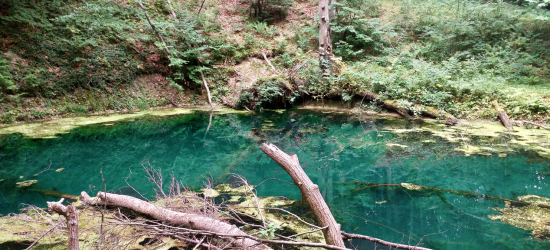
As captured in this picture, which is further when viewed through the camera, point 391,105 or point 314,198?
point 391,105

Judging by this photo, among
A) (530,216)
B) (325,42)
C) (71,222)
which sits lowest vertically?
(530,216)

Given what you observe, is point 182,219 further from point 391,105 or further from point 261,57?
point 261,57

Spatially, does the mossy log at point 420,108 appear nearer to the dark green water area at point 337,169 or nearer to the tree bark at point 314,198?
the dark green water area at point 337,169

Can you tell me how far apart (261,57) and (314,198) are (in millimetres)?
11763

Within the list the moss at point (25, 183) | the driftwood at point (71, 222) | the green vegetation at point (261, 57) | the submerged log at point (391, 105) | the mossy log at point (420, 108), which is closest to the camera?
the driftwood at point (71, 222)

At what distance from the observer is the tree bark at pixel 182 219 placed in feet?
6.97

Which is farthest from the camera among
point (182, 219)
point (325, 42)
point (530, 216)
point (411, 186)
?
point (325, 42)

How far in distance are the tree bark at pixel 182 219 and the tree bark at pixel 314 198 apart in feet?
1.68

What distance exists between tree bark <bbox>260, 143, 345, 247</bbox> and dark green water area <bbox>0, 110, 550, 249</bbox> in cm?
78

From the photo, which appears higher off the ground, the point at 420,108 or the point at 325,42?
the point at 325,42

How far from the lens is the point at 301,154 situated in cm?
579

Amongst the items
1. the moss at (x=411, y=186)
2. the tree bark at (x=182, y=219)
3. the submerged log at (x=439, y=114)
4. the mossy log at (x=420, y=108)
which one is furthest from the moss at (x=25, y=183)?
the submerged log at (x=439, y=114)

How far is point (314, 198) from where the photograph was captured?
→ 7.61 feet

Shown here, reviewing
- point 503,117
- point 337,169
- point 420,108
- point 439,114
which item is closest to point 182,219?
point 337,169
